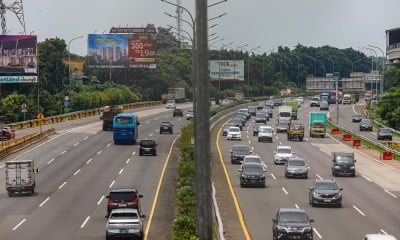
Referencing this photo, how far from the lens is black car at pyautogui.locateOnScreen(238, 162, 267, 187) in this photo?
55125 millimetres

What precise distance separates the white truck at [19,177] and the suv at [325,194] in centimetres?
1661

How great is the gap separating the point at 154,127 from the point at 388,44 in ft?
271

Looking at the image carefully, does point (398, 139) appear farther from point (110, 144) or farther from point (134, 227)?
point (134, 227)

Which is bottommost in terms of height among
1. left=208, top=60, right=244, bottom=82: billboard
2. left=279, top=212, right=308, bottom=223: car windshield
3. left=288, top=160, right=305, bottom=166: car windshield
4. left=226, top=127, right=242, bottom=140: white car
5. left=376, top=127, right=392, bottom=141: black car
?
left=376, top=127, right=392, bottom=141: black car

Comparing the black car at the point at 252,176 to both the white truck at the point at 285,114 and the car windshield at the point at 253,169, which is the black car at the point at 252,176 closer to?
the car windshield at the point at 253,169

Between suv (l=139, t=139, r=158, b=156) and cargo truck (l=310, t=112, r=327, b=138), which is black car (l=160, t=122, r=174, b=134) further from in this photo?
suv (l=139, t=139, r=158, b=156)

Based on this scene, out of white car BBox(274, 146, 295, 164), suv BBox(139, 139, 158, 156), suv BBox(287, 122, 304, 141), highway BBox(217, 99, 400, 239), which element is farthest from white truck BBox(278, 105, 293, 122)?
white car BBox(274, 146, 295, 164)

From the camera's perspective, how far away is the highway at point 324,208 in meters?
38.9

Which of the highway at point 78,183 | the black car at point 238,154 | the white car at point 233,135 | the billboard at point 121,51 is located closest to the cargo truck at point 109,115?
the highway at point 78,183

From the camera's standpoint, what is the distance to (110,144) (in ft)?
282

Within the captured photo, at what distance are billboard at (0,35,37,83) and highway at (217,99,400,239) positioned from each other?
44.7 meters

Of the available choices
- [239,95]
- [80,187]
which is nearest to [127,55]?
[239,95]

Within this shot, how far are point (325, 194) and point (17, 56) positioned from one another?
74111mm

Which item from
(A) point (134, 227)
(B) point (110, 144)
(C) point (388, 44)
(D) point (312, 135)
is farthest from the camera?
(C) point (388, 44)
